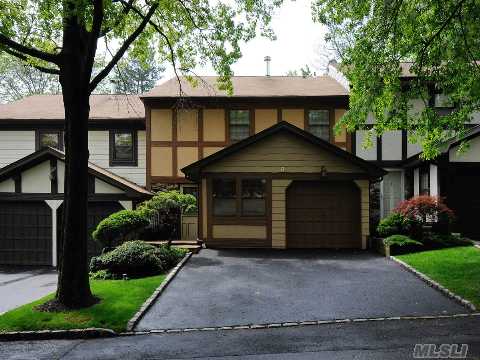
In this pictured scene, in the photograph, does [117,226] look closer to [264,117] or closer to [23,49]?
[23,49]

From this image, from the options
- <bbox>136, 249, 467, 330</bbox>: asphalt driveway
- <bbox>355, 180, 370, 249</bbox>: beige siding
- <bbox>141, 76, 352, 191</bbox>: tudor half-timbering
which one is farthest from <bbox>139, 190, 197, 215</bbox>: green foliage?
<bbox>355, 180, 370, 249</bbox>: beige siding

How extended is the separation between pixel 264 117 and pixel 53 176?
9.97 meters

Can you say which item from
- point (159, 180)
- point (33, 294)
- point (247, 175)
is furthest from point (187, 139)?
point (33, 294)

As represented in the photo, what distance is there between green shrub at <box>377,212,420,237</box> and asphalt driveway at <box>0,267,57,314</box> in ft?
39.4

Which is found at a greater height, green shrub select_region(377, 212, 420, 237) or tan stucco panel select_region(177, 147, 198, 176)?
tan stucco panel select_region(177, 147, 198, 176)

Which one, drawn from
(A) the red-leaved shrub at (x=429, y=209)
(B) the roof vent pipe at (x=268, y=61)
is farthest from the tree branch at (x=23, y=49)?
(B) the roof vent pipe at (x=268, y=61)

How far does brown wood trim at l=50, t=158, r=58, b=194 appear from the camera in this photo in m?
19.3

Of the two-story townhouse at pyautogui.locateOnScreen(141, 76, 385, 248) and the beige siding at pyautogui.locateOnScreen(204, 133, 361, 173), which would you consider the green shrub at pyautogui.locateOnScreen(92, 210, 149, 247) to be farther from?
the beige siding at pyautogui.locateOnScreen(204, 133, 361, 173)

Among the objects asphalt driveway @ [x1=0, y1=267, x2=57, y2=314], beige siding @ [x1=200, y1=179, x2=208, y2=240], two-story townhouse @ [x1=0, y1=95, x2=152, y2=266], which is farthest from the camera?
two-story townhouse @ [x1=0, y1=95, x2=152, y2=266]

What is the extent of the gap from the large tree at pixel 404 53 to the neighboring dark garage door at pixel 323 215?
15.9ft

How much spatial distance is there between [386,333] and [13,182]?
17.4 meters

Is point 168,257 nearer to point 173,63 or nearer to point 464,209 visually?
point 173,63

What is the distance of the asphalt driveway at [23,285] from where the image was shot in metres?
13.0

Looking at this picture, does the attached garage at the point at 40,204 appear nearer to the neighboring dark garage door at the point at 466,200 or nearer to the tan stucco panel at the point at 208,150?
the tan stucco panel at the point at 208,150
